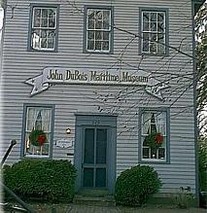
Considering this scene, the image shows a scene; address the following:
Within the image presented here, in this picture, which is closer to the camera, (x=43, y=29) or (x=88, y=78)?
(x=88, y=78)

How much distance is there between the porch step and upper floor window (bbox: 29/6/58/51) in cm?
549

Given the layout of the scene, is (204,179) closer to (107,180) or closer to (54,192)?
(107,180)

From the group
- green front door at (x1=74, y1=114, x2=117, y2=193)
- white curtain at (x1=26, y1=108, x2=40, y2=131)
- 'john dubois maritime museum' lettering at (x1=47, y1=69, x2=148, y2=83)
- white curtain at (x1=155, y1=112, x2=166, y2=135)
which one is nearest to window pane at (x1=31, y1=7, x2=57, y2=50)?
'john dubois maritime museum' lettering at (x1=47, y1=69, x2=148, y2=83)

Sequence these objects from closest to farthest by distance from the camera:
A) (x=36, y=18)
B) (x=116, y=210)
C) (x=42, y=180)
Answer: (x=116, y=210)
(x=42, y=180)
(x=36, y=18)

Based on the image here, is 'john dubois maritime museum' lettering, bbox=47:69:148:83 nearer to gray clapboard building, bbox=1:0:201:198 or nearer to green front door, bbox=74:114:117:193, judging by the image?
gray clapboard building, bbox=1:0:201:198

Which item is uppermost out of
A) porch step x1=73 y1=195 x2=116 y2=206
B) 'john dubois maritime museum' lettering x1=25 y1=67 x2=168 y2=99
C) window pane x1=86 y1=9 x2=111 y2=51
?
window pane x1=86 y1=9 x2=111 y2=51

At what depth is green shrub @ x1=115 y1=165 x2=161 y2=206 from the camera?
13234 mm

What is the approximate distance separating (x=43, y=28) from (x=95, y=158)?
5205mm

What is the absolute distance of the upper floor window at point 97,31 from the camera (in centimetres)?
1556

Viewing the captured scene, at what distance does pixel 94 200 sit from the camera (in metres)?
14.0

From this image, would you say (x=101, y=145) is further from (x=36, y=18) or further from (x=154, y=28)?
(x=36, y=18)

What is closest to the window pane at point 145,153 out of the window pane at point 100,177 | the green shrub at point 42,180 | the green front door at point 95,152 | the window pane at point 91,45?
the green front door at point 95,152

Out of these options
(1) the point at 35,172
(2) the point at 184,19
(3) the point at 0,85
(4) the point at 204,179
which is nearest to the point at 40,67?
(3) the point at 0,85

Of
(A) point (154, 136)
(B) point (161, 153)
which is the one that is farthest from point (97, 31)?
(B) point (161, 153)
